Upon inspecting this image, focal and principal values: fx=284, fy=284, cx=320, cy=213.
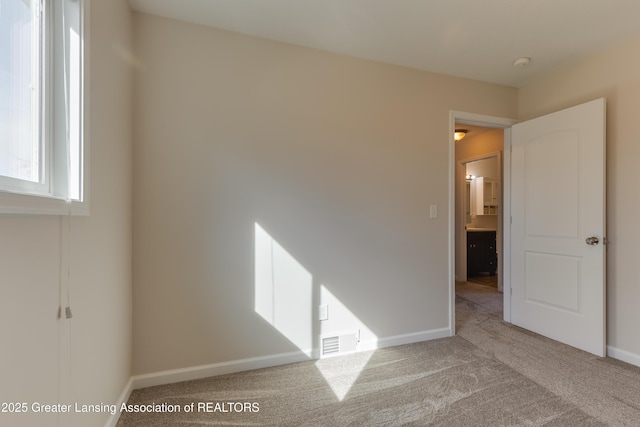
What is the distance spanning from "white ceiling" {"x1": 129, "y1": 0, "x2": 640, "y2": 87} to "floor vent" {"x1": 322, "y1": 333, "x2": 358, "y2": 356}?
230 cm

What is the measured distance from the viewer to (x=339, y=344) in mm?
2281

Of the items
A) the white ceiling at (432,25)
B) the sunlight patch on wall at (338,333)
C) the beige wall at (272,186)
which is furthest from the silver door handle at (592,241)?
the sunlight patch on wall at (338,333)

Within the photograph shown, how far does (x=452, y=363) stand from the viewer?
2.14 m

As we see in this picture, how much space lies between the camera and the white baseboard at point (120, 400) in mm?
1447

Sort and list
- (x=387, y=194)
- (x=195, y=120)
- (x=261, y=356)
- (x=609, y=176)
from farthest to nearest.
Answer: (x=387, y=194)
(x=609, y=176)
(x=261, y=356)
(x=195, y=120)

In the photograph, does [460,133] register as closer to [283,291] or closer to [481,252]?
[481,252]

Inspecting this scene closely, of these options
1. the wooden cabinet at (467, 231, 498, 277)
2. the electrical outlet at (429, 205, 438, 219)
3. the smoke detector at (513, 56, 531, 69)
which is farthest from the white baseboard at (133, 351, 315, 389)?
the wooden cabinet at (467, 231, 498, 277)

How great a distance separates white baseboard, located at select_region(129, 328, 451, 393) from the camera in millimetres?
1863

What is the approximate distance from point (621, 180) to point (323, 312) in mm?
2562

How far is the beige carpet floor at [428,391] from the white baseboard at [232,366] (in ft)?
0.16

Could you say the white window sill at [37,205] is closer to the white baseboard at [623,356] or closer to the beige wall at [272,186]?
the beige wall at [272,186]

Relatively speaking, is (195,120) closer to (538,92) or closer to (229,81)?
(229,81)

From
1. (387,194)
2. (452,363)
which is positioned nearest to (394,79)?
(387,194)

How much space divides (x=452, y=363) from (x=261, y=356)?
1432 mm
